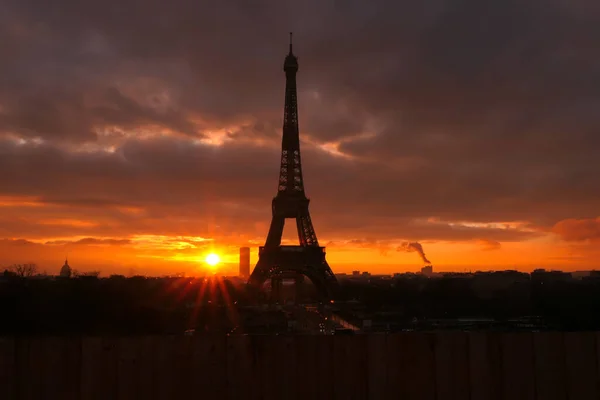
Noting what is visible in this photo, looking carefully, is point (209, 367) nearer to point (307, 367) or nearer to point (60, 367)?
point (307, 367)

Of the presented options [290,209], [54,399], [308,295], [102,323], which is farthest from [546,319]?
[308,295]

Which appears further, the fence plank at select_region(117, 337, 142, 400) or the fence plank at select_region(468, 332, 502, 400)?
the fence plank at select_region(468, 332, 502, 400)

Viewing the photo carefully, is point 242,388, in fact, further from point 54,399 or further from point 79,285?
point 79,285

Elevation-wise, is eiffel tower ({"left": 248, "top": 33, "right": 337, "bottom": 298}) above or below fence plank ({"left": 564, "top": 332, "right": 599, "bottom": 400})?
above

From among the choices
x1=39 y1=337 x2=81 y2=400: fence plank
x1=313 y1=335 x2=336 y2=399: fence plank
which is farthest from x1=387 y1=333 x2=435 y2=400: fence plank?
x1=39 y1=337 x2=81 y2=400: fence plank

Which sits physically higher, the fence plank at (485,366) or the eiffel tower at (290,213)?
the eiffel tower at (290,213)

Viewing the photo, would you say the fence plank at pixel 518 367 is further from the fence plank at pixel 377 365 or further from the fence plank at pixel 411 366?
the fence plank at pixel 377 365

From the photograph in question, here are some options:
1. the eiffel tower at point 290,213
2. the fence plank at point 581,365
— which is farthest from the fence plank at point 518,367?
the eiffel tower at point 290,213

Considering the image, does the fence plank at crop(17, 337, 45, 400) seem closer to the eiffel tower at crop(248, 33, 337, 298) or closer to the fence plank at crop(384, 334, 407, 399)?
the fence plank at crop(384, 334, 407, 399)
